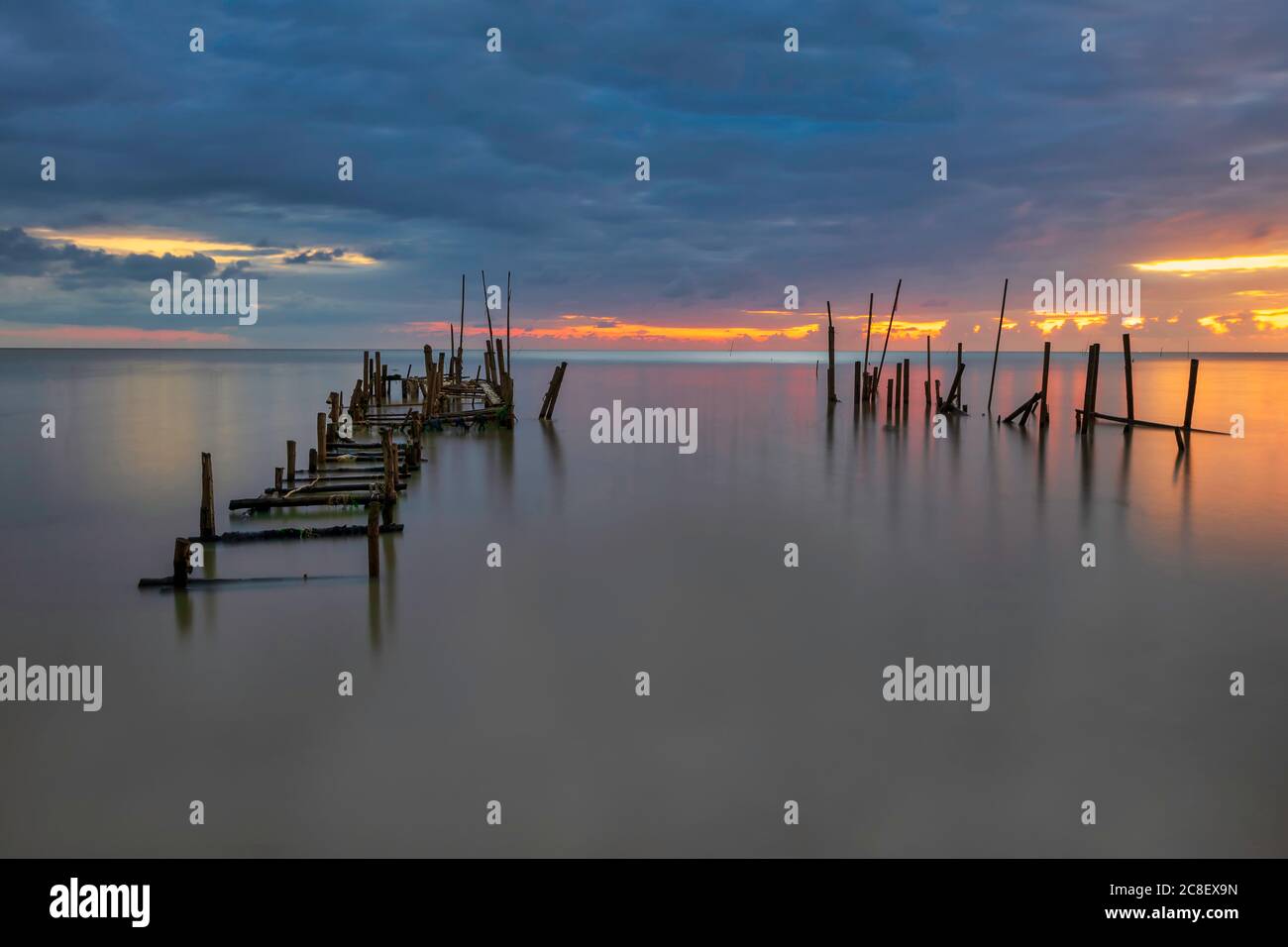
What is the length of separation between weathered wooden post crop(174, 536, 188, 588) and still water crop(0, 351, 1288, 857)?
20cm

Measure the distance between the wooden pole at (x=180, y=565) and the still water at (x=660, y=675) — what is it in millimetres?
196

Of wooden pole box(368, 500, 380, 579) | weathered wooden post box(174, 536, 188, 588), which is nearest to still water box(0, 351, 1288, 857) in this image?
weathered wooden post box(174, 536, 188, 588)

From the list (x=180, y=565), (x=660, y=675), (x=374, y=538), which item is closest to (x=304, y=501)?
(x=180, y=565)

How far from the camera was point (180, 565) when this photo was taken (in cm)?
1075

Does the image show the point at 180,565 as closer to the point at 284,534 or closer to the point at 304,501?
the point at 284,534

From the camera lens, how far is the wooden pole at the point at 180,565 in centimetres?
1064

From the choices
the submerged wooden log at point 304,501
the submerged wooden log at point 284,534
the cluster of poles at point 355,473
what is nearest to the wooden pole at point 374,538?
the cluster of poles at point 355,473

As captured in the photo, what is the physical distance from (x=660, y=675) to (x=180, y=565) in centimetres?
569

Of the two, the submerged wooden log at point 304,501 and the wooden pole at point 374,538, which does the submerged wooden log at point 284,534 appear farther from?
the wooden pole at point 374,538

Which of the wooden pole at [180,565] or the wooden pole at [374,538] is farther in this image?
the wooden pole at [374,538]

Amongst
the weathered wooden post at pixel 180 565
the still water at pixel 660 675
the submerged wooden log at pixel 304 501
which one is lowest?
the still water at pixel 660 675

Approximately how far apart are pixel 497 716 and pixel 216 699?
7.77 ft

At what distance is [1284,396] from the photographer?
2073 inches

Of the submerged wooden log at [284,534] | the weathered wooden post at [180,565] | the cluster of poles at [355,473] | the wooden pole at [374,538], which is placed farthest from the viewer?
the submerged wooden log at [284,534]
